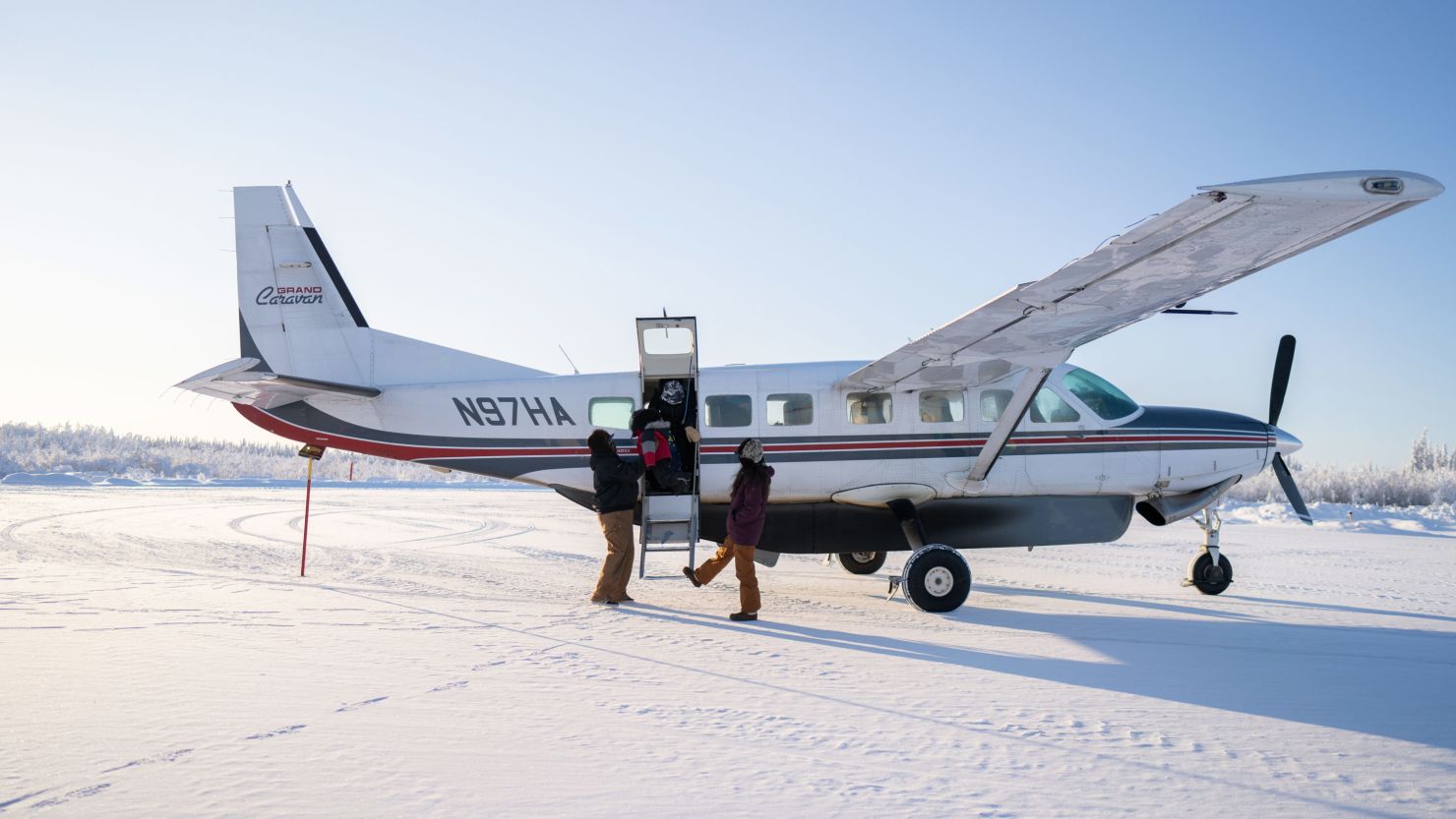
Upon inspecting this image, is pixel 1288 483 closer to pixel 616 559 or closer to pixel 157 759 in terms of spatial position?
pixel 616 559

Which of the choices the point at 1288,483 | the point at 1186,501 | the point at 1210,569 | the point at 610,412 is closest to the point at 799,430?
the point at 610,412

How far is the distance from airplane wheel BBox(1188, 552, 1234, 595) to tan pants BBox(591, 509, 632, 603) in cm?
642

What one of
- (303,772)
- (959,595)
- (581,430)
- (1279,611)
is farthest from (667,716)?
(1279,611)

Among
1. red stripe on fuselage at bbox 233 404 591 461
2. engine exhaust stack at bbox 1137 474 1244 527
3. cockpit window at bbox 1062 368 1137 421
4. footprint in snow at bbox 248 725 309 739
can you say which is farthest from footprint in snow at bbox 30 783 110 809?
engine exhaust stack at bbox 1137 474 1244 527

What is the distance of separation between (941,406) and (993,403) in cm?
57

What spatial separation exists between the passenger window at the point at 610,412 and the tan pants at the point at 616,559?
4.76 feet

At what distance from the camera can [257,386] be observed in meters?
9.56

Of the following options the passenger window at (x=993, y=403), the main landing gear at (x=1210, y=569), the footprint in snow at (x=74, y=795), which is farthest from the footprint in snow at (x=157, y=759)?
the main landing gear at (x=1210, y=569)

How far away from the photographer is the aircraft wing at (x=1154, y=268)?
543 centimetres

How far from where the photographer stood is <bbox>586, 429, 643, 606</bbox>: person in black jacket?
862cm

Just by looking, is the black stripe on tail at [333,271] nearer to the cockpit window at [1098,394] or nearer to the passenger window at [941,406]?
the passenger window at [941,406]

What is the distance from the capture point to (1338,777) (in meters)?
3.76

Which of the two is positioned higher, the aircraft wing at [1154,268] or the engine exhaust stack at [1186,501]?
the aircraft wing at [1154,268]

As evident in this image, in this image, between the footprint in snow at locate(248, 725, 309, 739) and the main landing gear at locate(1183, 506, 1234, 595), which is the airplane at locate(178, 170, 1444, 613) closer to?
the main landing gear at locate(1183, 506, 1234, 595)
